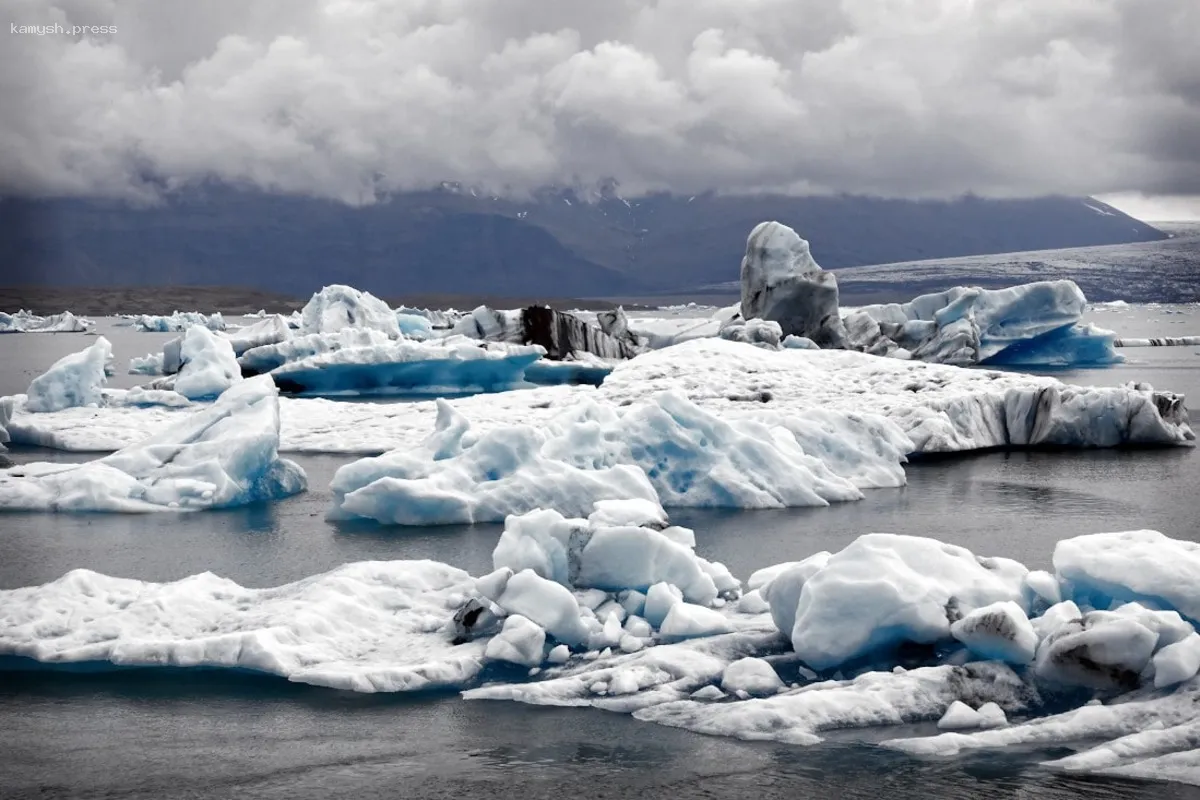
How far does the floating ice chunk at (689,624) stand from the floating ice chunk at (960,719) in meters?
1.46

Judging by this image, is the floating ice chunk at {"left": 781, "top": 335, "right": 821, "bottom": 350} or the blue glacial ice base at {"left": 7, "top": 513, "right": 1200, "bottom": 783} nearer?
the blue glacial ice base at {"left": 7, "top": 513, "right": 1200, "bottom": 783}

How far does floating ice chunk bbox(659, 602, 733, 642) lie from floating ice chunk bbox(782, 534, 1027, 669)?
1.65 feet

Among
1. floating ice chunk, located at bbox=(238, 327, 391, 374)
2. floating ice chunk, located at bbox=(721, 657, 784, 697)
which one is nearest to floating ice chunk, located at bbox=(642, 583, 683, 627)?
floating ice chunk, located at bbox=(721, 657, 784, 697)

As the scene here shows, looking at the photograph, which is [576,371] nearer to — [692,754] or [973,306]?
[973,306]

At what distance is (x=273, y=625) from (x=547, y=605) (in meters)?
1.49

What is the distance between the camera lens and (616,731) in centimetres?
Result: 523

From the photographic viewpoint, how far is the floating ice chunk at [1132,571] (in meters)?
5.61

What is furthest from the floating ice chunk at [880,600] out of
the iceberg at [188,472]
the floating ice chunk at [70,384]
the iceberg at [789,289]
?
the iceberg at [789,289]

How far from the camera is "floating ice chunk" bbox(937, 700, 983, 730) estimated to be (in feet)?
16.9

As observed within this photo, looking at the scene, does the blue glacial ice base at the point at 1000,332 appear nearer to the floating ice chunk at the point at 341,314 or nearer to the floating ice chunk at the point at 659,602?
the floating ice chunk at the point at 341,314

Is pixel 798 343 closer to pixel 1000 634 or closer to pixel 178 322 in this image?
pixel 1000 634

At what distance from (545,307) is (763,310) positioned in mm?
5972

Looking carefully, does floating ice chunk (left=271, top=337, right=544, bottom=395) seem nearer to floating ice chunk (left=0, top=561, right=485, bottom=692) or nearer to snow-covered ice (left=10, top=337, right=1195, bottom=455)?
snow-covered ice (left=10, top=337, right=1195, bottom=455)

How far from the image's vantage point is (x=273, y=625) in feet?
21.2
